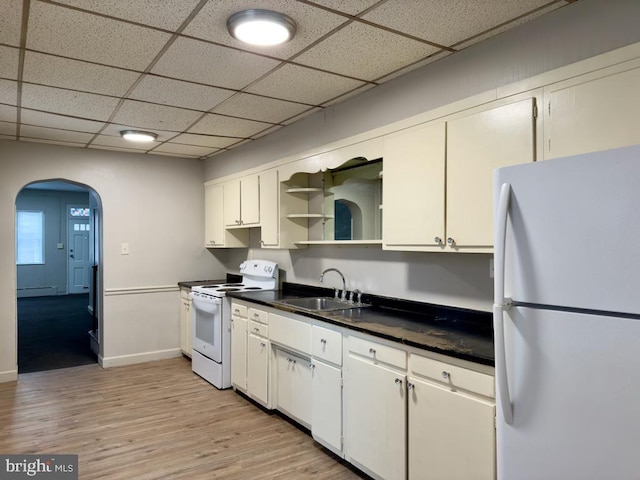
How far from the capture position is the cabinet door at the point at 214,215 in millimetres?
5023

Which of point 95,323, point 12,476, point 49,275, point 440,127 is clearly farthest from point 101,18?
point 49,275

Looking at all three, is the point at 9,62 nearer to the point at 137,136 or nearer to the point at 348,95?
the point at 137,136

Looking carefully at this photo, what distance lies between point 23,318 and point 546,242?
855cm

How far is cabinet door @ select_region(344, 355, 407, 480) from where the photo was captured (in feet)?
7.47

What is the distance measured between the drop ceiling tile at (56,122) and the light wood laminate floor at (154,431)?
232 centimetres

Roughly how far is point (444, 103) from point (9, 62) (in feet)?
7.94

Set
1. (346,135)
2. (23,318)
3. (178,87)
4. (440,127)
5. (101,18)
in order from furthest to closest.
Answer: (23,318) → (346,135) → (178,87) → (440,127) → (101,18)

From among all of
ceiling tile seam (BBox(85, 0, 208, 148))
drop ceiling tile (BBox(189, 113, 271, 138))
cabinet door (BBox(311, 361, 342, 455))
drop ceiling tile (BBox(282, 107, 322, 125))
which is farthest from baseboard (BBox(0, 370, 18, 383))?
drop ceiling tile (BBox(282, 107, 322, 125))

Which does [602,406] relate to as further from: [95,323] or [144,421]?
[95,323]

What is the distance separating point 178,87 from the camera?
2967 millimetres

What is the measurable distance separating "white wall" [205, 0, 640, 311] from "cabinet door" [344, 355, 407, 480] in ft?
2.13

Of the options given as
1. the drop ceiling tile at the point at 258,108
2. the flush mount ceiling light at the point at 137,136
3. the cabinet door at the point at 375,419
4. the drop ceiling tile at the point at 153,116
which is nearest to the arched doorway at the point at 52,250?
the flush mount ceiling light at the point at 137,136

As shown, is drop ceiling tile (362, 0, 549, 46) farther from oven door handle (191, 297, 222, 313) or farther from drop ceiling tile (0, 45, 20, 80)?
oven door handle (191, 297, 222, 313)

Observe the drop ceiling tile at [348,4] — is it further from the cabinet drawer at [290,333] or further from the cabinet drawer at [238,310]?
the cabinet drawer at [238,310]
